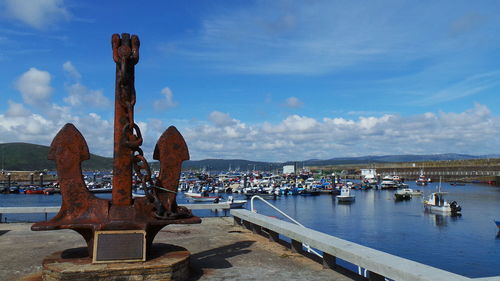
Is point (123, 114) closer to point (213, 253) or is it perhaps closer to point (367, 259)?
point (213, 253)

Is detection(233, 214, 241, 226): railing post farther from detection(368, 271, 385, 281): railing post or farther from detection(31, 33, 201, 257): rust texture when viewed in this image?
detection(368, 271, 385, 281): railing post

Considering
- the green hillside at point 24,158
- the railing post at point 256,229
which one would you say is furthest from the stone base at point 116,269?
the green hillside at point 24,158

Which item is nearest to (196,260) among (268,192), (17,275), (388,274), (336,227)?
(17,275)

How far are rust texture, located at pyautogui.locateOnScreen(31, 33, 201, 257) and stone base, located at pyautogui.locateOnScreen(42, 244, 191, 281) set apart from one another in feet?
1.07

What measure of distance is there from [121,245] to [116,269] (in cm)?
40

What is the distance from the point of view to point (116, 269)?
4797 millimetres

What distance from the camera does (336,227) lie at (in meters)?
33.6

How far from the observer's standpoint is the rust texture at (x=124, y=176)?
5.25m

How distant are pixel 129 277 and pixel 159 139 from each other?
1.68 m

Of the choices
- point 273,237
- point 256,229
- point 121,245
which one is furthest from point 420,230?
point 121,245

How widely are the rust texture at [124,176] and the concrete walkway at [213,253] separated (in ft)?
2.91

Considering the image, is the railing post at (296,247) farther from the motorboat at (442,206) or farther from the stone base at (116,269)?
the motorboat at (442,206)

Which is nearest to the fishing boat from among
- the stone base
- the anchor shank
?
the stone base

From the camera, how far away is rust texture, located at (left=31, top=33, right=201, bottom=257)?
525cm
